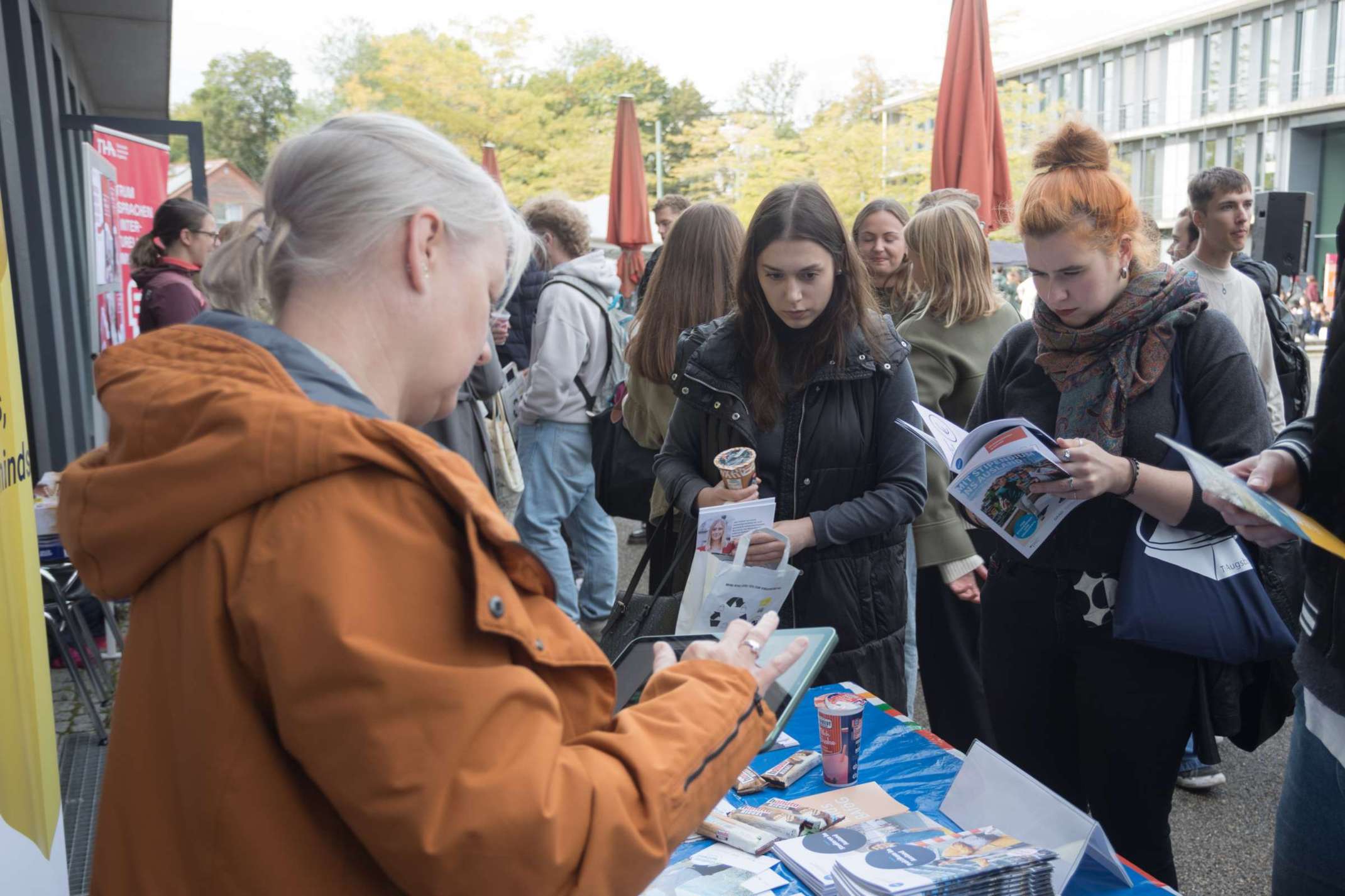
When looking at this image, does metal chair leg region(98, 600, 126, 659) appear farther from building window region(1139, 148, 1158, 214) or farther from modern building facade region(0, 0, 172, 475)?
building window region(1139, 148, 1158, 214)

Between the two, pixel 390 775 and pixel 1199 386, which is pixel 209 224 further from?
pixel 390 775

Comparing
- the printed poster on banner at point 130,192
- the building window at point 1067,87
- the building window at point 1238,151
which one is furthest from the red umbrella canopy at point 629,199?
the building window at point 1067,87

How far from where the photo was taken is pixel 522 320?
661 centimetres

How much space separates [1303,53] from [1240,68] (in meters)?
2.02

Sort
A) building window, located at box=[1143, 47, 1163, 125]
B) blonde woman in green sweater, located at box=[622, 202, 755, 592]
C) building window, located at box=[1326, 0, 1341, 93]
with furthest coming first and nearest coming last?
1. building window, located at box=[1143, 47, 1163, 125]
2. building window, located at box=[1326, 0, 1341, 93]
3. blonde woman in green sweater, located at box=[622, 202, 755, 592]

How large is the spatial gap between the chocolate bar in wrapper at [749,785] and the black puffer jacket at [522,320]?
15.3 feet

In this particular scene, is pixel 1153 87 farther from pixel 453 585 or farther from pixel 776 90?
pixel 453 585

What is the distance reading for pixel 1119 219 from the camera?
7.43 feet

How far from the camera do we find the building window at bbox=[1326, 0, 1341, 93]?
31750 mm

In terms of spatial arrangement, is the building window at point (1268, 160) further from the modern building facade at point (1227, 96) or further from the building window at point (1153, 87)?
the building window at point (1153, 87)

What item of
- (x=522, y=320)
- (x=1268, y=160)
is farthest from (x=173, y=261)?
(x=1268, y=160)

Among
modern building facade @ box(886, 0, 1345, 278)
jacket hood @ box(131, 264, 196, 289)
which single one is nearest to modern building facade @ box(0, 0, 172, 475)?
jacket hood @ box(131, 264, 196, 289)

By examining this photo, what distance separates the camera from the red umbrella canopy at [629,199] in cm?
1159

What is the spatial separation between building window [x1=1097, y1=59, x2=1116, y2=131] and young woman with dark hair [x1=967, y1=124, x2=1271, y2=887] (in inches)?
1622
